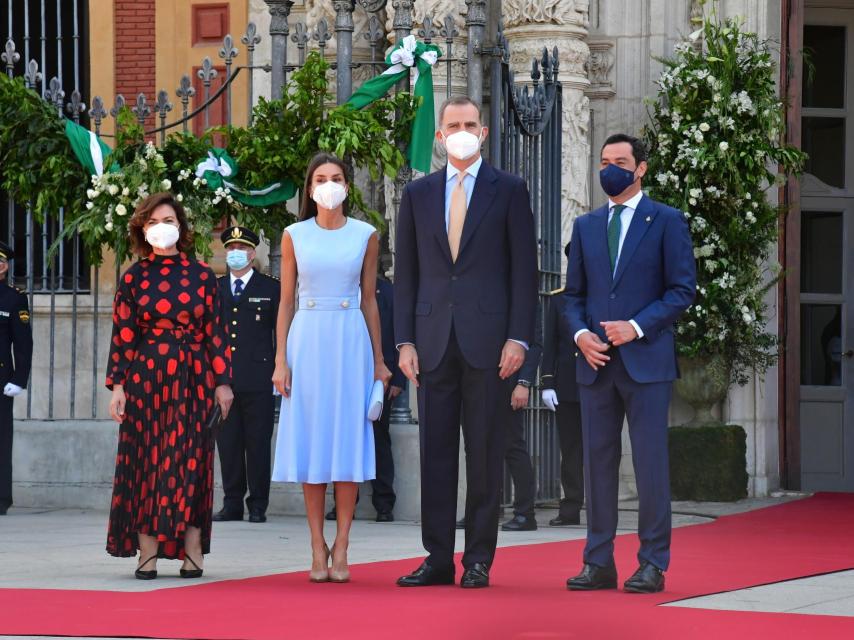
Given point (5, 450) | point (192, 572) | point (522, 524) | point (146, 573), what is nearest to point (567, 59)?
point (522, 524)

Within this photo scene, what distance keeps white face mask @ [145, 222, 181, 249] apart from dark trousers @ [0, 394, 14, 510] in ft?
15.1

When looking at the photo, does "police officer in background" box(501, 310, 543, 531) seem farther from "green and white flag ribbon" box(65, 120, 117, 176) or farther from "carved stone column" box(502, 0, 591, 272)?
"green and white flag ribbon" box(65, 120, 117, 176)

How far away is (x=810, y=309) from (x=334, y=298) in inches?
307

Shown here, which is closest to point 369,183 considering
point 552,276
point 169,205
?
point 552,276

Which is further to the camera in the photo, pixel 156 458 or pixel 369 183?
pixel 369 183

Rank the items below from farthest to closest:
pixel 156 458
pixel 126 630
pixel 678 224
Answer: pixel 156 458
pixel 678 224
pixel 126 630

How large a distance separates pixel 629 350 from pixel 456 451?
84cm

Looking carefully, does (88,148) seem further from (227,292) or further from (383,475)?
(383,475)

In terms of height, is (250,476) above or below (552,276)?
below

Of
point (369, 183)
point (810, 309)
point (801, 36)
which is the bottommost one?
point (810, 309)

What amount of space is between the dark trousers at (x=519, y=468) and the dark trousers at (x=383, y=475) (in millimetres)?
781

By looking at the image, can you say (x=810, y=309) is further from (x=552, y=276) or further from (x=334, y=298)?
(x=334, y=298)

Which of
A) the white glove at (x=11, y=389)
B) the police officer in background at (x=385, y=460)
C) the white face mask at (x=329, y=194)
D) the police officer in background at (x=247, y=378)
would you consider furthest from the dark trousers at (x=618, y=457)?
the white glove at (x=11, y=389)

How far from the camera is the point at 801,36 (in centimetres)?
1362
